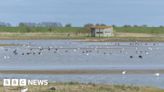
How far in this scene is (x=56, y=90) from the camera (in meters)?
27.9

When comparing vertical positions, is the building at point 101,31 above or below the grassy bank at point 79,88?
above

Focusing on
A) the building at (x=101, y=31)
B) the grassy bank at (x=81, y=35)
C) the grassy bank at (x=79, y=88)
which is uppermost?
the building at (x=101, y=31)

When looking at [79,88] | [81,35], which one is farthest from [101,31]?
[79,88]

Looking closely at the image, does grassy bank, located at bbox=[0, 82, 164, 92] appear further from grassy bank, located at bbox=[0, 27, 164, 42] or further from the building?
the building

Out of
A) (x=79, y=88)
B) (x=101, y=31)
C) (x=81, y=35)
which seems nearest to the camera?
(x=79, y=88)

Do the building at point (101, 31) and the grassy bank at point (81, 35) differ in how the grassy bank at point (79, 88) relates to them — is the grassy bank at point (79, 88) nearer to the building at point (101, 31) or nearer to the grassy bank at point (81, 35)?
the grassy bank at point (81, 35)

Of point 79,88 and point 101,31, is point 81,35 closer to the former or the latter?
point 101,31

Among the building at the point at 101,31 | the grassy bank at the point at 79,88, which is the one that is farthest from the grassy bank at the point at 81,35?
the grassy bank at the point at 79,88

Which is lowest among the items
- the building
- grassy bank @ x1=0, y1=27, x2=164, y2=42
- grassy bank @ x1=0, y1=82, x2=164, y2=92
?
grassy bank @ x1=0, y1=82, x2=164, y2=92

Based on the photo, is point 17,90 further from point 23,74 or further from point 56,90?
point 23,74

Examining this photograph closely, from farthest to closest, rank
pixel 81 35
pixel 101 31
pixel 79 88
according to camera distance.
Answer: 1. pixel 81 35
2. pixel 101 31
3. pixel 79 88

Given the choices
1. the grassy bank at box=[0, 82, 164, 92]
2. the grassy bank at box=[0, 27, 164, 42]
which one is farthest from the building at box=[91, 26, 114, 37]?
the grassy bank at box=[0, 82, 164, 92]

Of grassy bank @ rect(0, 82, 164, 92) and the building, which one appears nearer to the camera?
grassy bank @ rect(0, 82, 164, 92)

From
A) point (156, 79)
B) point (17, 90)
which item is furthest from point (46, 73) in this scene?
point (17, 90)
